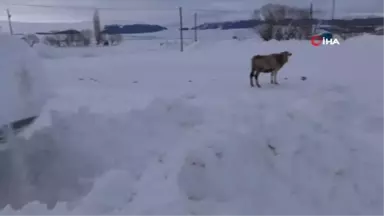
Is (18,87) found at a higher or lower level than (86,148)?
higher

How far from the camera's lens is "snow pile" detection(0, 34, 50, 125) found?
4.23 meters

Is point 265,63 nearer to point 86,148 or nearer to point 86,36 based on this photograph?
point 86,148

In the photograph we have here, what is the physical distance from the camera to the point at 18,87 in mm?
4402

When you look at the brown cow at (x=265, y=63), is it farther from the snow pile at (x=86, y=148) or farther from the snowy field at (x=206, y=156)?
the snow pile at (x=86, y=148)

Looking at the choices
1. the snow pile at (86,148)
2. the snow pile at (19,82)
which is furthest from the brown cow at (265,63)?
the snow pile at (19,82)

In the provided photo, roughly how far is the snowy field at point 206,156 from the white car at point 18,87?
266mm

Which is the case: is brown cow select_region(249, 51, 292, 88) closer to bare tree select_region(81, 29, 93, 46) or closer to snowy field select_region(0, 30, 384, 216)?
snowy field select_region(0, 30, 384, 216)

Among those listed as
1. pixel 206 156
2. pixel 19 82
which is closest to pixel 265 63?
pixel 206 156

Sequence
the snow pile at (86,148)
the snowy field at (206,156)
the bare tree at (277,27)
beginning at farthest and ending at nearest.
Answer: the bare tree at (277,27)
the snow pile at (86,148)
the snowy field at (206,156)

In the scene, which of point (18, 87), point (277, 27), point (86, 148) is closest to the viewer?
point (18, 87)

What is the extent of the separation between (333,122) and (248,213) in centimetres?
198

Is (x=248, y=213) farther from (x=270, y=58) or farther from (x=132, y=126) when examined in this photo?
(x=270, y=58)

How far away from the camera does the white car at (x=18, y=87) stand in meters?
4.21

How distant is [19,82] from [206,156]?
2.12 m
